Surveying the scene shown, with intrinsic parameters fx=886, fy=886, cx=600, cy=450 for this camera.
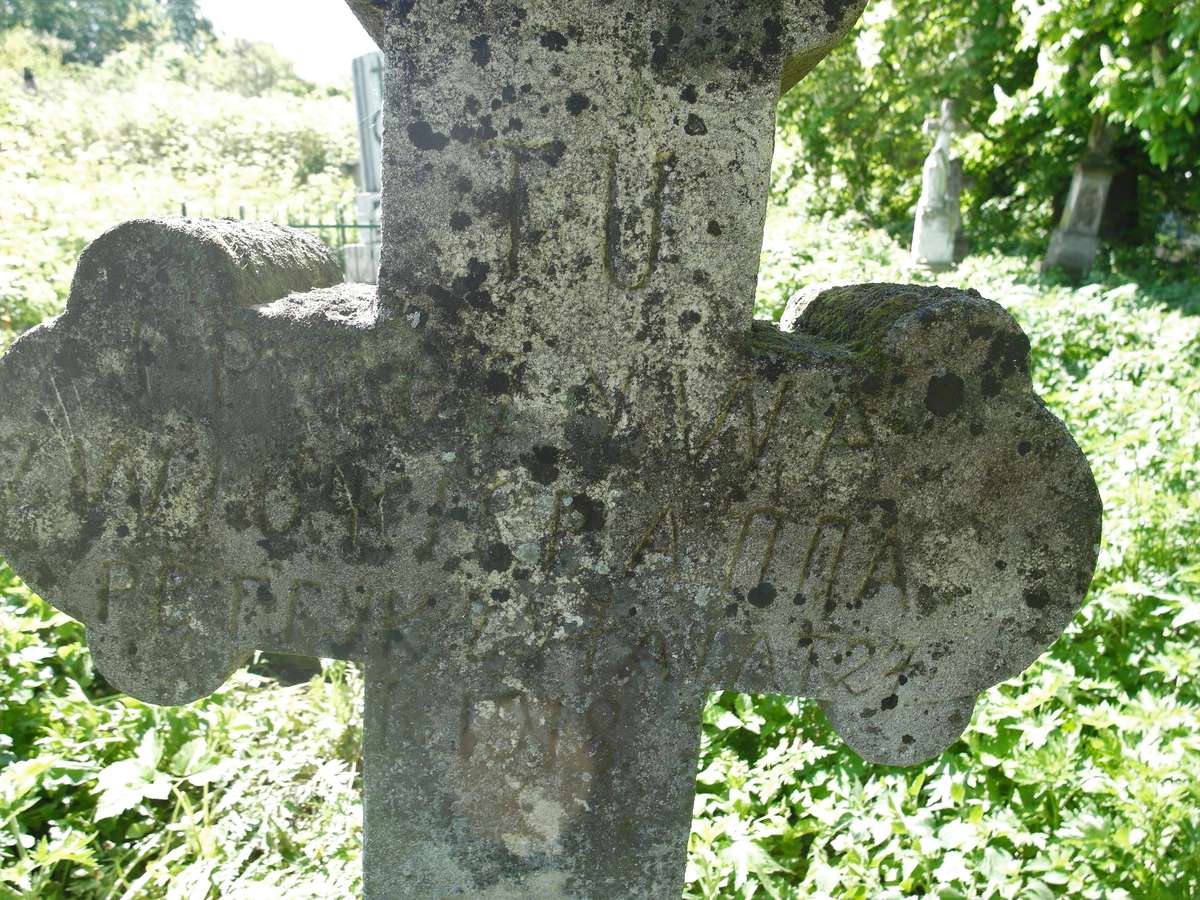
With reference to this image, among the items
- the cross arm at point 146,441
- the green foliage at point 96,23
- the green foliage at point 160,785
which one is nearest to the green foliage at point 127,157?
the green foliage at point 160,785

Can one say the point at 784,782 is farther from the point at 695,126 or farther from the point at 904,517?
the point at 695,126

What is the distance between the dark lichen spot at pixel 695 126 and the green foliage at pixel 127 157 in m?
4.04

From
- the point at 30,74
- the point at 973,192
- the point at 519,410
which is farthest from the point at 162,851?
the point at 30,74

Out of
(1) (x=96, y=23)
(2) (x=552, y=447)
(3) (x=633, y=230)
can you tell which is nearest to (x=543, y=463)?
(2) (x=552, y=447)

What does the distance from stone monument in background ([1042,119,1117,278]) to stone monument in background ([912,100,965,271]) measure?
173 cm

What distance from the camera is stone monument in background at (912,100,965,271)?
12586mm

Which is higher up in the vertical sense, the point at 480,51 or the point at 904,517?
the point at 480,51

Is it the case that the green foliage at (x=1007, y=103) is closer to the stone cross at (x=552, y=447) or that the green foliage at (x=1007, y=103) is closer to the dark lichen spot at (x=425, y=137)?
the stone cross at (x=552, y=447)

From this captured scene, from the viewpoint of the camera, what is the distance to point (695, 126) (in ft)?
4.63

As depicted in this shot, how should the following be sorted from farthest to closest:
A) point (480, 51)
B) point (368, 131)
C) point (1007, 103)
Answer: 1. point (1007, 103)
2. point (368, 131)
3. point (480, 51)

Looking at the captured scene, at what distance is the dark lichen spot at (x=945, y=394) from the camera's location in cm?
148

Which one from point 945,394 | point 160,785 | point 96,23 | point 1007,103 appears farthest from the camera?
point 96,23

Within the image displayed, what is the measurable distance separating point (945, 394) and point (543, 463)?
69cm

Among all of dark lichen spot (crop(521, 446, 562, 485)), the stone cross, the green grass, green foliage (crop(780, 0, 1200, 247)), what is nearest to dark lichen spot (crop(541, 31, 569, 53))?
the stone cross
